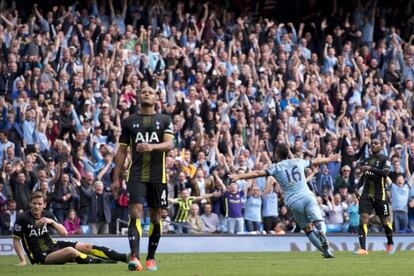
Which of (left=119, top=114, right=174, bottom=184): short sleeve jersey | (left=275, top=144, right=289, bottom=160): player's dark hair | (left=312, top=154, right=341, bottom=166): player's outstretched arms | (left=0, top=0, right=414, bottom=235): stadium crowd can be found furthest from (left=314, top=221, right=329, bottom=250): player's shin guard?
(left=0, top=0, right=414, bottom=235): stadium crowd

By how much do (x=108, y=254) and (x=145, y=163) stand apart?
7.25 ft

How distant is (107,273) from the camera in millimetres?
15344

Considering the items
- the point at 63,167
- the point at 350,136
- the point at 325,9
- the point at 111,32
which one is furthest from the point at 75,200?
the point at 325,9

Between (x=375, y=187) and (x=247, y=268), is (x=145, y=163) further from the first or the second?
(x=375, y=187)

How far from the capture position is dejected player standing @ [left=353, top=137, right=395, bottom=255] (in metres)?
22.7

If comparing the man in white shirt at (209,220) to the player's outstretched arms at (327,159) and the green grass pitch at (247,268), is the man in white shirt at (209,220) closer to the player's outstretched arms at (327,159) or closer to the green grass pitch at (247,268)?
the green grass pitch at (247,268)

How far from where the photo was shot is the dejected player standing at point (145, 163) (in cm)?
1573

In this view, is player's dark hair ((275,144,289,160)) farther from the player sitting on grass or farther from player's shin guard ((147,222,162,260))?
player's shin guard ((147,222,162,260))

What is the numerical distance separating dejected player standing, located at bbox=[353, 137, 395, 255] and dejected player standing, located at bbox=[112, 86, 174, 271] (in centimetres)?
758

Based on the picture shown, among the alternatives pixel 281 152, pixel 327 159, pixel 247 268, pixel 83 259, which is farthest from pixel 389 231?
pixel 83 259

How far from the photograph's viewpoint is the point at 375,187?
23.0m

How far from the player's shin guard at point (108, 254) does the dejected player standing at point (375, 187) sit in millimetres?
6665

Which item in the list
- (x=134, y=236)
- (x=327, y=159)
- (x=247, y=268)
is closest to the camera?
(x=134, y=236)

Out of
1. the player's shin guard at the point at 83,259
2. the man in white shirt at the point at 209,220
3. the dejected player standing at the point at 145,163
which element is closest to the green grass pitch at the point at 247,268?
the player's shin guard at the point at 83,259
